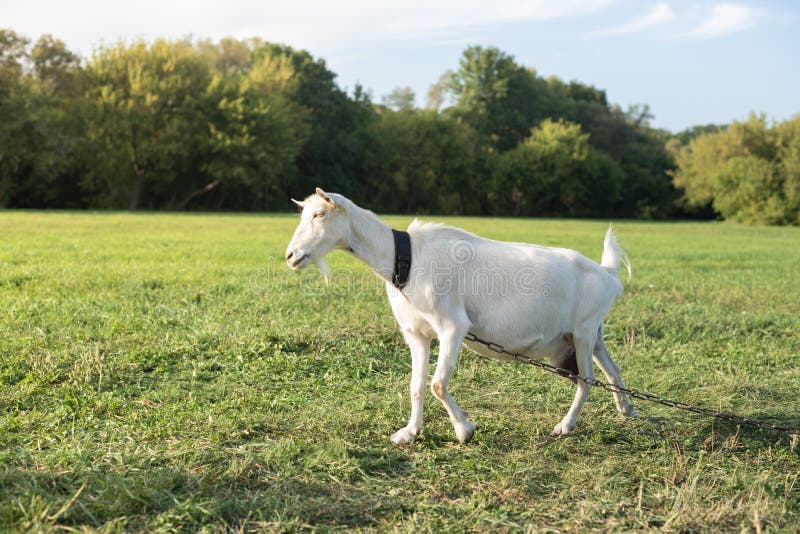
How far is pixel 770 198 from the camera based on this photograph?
232 ft

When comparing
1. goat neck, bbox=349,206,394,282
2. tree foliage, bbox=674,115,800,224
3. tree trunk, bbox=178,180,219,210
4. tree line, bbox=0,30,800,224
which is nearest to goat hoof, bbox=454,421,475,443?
goat neck, bbox=349,206,394,282

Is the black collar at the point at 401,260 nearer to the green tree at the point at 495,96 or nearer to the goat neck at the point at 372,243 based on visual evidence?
the goat neck at the point at 372,243

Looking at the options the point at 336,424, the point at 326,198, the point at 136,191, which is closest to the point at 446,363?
the point at 336,424

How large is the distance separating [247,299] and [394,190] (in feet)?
228

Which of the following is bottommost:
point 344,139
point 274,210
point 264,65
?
point 274,210

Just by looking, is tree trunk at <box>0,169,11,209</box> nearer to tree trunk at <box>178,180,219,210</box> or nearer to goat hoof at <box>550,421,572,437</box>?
tree trunk at <box>178,180,219,210</box>

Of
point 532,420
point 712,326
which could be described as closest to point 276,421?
point 532,420

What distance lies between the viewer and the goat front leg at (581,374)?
6.69 metres

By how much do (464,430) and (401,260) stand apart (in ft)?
5.14

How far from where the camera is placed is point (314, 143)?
7494 centimetres

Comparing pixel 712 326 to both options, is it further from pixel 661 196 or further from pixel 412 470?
pixel 661 196

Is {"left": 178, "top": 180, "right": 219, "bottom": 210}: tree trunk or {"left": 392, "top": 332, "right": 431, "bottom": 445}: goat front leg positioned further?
{"left": 178, "top": 180, "right": 219, "bottom": 210}: tree trunk

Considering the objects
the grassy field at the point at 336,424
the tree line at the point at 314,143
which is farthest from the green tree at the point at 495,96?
the grassy field at the point at 336,424

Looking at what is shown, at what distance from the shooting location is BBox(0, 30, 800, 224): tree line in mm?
59312
